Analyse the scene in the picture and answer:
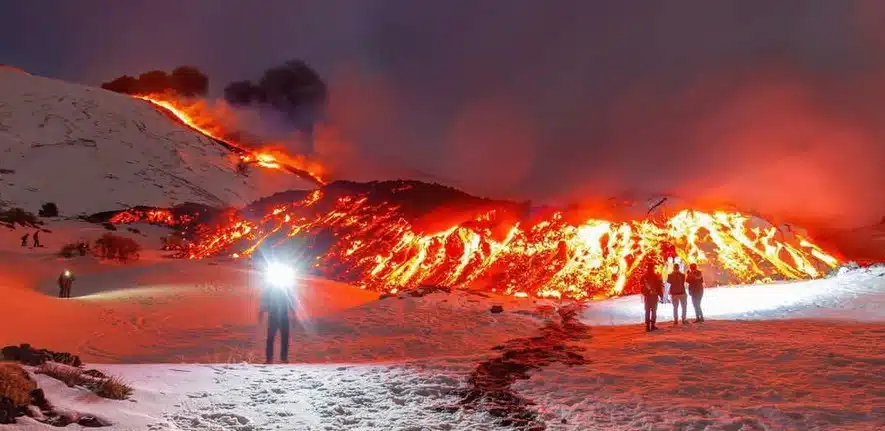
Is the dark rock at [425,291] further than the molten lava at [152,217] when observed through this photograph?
No

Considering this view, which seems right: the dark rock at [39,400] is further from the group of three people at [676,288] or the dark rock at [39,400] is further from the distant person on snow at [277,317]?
the group of three people at [676,288]

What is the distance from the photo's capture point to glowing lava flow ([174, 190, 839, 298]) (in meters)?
27.8

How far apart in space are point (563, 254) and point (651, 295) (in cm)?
1548

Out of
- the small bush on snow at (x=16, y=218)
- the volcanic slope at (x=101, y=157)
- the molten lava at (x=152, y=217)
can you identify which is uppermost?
the volcanic slope at (x=101, y=157)

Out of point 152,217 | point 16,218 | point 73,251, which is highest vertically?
point 152,217

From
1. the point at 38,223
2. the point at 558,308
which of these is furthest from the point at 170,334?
the point at 38,223

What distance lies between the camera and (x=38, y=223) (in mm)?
52656

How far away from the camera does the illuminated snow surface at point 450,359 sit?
21.8 feet

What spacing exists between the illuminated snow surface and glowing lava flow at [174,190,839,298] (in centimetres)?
604

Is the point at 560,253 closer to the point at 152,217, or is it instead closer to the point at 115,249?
the point at 115,249

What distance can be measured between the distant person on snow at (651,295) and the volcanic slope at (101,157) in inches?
2645

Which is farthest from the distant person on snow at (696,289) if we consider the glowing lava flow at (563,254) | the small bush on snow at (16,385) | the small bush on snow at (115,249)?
the small bush on snow at (115,249)

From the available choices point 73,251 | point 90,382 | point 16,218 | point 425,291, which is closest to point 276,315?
point 90,382

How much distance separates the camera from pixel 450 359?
407 inches
